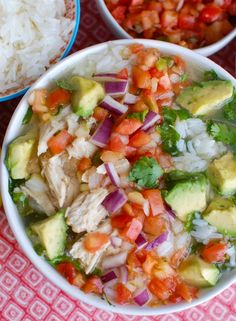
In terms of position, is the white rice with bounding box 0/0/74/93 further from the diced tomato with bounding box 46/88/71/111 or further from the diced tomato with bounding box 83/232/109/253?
the diced tomato with bounding box 83/232/109/253

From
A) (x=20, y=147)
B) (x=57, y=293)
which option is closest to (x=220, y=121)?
(x=20, y=147)

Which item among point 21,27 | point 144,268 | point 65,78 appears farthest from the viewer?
point 21,27

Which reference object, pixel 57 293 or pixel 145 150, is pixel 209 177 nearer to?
pixel 145 150

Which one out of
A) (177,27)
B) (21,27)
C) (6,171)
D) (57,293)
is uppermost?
(21,27)

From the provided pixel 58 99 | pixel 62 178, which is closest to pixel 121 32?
pixel 58 99

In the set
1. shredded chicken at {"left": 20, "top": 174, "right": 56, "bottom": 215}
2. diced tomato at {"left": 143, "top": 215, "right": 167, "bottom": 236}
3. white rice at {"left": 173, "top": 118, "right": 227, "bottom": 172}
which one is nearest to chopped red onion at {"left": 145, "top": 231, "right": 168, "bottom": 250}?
diced tomato at {"left": 143, "top": 215, "right": 167, "bottom": 236}

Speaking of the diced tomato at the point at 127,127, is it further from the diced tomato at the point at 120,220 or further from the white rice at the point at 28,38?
the white rice at the point at 28,38
